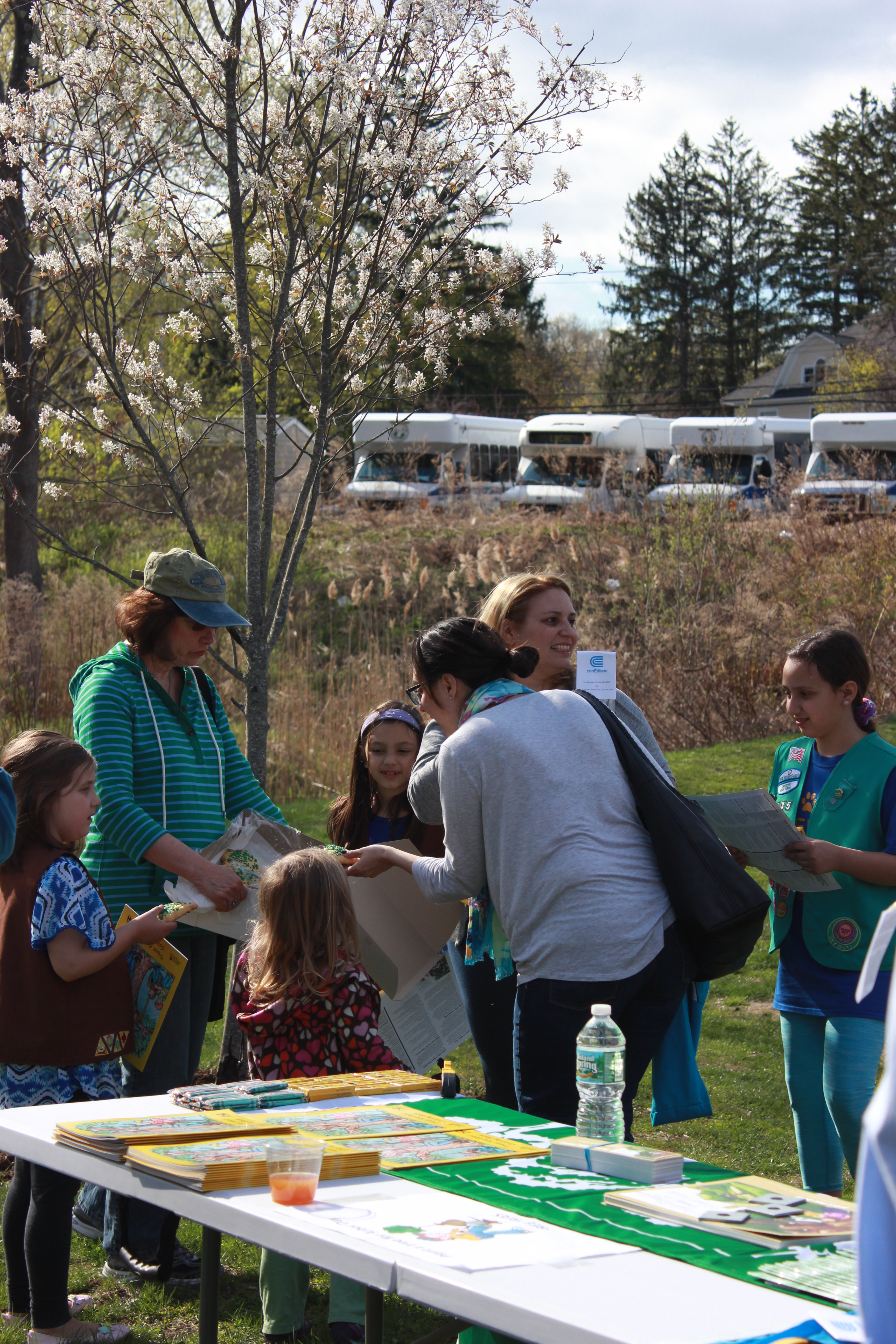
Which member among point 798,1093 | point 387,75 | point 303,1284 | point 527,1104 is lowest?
point 303,1284

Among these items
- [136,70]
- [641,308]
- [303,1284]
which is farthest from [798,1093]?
[641,308]

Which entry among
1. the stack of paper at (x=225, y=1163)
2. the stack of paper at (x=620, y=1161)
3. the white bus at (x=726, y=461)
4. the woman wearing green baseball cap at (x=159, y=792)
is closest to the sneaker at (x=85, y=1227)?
the woman wearing green baseball cap at (x=159, y=792)

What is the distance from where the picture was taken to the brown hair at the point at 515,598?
3766 millimetres

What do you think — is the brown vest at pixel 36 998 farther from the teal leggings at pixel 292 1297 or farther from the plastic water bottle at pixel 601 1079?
the plastic water bottle at pixel 601 1079

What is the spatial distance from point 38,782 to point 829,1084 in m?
2.30

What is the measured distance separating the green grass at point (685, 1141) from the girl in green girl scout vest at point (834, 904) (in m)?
0.90

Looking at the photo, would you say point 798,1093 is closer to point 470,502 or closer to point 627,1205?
point 627,1205

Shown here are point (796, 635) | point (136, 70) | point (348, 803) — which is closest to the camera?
point (348, 803)

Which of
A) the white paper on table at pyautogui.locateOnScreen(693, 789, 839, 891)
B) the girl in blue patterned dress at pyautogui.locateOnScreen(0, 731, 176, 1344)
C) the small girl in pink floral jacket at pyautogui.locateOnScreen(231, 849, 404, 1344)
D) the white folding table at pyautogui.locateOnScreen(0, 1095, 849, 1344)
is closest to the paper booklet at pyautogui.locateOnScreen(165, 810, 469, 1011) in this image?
the girl in blue patterned dress at pyautogui.locateOnScreen(0, 731, 176, 1344)

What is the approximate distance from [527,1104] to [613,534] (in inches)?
483

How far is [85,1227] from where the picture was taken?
4023 mm

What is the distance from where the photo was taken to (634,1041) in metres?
2.94

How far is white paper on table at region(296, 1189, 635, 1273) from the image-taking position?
1834mm

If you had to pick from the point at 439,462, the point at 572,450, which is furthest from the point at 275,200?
the point at 439,462
